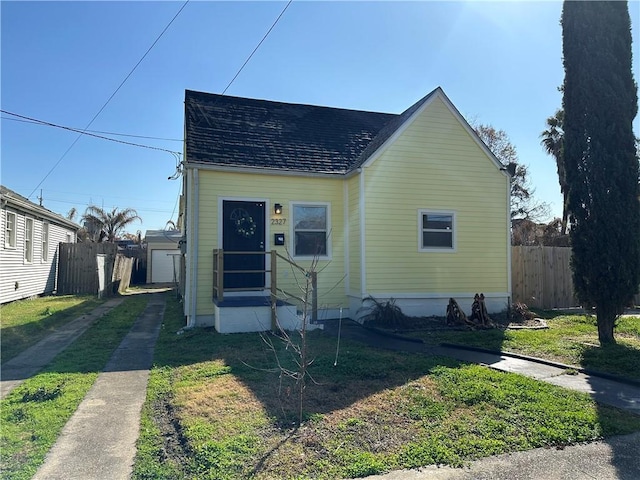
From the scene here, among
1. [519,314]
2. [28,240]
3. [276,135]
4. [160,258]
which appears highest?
[276,135]

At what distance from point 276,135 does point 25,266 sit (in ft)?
33.0

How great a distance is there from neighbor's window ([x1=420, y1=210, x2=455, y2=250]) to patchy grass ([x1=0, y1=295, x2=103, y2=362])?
8.90 m

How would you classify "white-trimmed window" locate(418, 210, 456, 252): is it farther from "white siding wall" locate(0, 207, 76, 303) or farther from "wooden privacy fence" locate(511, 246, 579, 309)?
"white siding wall" locate(0, 207, 76, 303)

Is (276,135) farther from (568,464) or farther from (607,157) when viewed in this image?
(568,464)

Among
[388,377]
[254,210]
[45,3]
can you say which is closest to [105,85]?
[45,3]

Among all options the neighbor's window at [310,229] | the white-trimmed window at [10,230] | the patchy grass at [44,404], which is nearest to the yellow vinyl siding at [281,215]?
the neighbor's window at [310,229]

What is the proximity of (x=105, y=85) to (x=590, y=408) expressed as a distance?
13452mm

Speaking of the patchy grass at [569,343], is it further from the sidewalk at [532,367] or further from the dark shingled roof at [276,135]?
the dark shingled roof at [276,135]

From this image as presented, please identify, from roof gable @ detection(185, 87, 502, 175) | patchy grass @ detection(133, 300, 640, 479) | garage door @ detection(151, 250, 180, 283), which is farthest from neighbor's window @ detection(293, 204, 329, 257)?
garage door @ detection(151, 250, 180, 283)

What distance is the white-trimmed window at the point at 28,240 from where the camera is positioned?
14.8 metres

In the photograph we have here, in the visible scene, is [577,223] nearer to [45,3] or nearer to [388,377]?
[388,377]

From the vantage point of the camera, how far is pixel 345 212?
36.6 ft

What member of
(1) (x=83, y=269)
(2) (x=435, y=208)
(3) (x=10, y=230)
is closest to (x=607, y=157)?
(2) (x=435, y=208)

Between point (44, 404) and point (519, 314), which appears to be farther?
point (519, 314)
